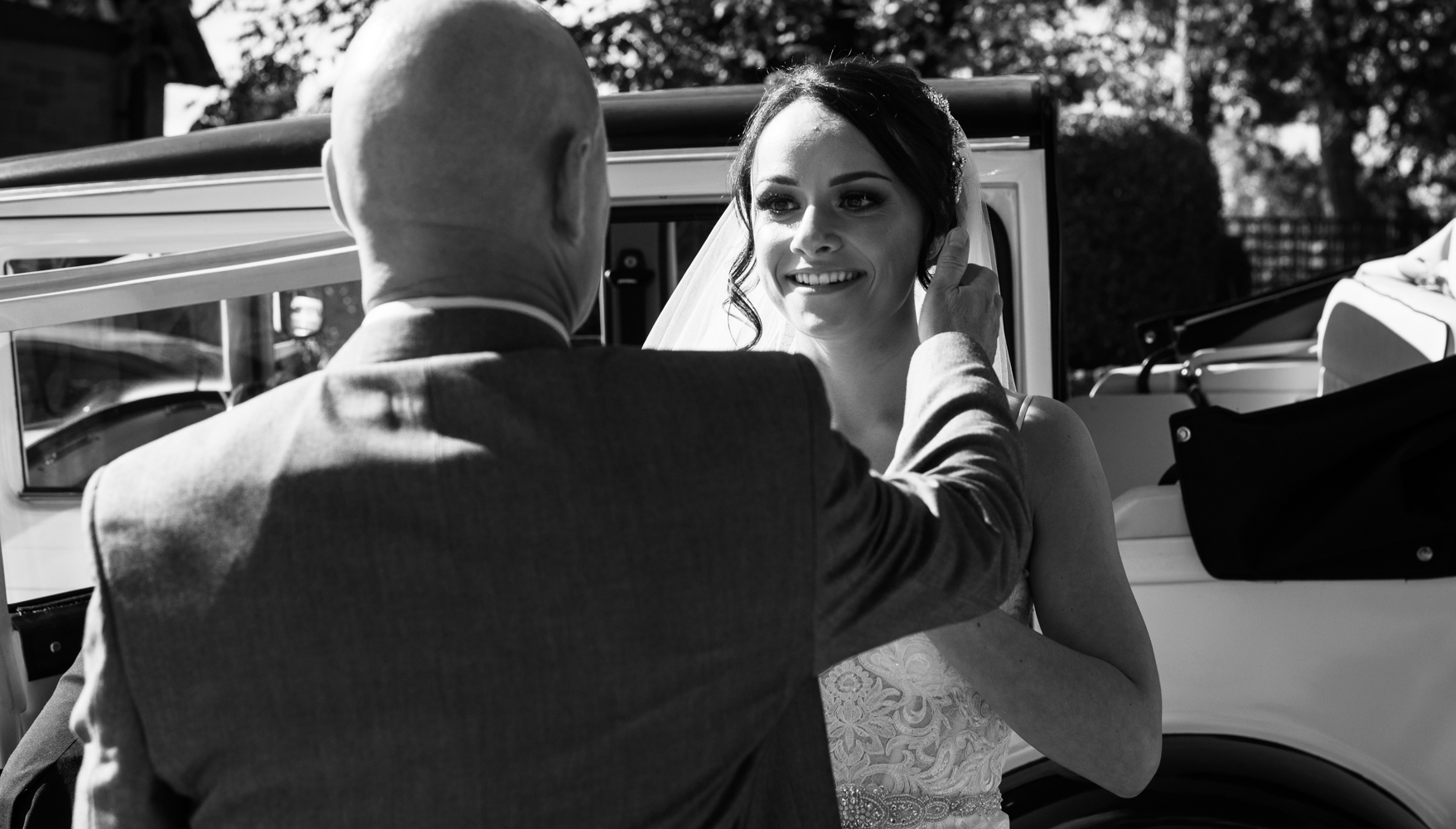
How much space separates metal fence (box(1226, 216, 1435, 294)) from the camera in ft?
47.0

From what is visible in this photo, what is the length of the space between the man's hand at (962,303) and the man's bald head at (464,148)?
0.50m

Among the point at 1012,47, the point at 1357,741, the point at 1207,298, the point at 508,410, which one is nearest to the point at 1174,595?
the point at 1357,741

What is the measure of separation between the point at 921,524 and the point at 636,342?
5.09 ft

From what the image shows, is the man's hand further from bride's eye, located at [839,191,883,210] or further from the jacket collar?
the jacket collar

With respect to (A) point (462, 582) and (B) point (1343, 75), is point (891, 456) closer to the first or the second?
(A) point (462, 582)

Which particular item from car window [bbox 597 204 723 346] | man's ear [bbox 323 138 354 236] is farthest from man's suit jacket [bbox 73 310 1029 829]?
car window [bbox 597 204 723 346]

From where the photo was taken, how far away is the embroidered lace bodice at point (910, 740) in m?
1.77

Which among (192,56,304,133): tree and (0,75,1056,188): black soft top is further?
(192,56,304,133): tree

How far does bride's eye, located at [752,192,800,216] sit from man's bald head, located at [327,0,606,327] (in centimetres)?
86

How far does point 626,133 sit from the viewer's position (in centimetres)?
259

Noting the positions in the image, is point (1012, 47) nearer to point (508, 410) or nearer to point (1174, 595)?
point (1174, 595)

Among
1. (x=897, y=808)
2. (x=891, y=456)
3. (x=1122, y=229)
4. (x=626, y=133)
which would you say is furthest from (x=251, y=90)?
(x=897, y=808)

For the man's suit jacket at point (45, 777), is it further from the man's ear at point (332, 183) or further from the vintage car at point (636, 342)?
the man's ear at point (332, 183)

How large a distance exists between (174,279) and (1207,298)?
31.5ft
